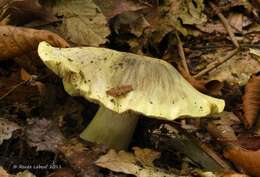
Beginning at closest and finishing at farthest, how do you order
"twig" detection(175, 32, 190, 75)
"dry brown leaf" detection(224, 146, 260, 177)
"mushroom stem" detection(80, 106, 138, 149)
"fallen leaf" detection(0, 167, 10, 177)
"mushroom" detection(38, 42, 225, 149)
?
"mushroom" detection(38, 42, 225, 149) < "fallen leaf" detection(0, 167, 10, 177) < "dry brown leaf" detection(224, 146, 260, 177) < "mushroom stem" detection(80, 106, 138, 149) < "twig" detection(175, 32, 190, 75)

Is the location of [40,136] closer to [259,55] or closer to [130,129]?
[130,129]

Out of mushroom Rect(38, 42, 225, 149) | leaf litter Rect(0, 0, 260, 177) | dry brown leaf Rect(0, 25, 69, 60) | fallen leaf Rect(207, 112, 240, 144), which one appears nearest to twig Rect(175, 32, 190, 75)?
leaf litter Rect(0, 0, 260, 177)

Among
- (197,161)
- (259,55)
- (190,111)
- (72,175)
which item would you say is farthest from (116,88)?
(259,55)

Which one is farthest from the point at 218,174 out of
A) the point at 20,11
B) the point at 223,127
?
the point at 20,11

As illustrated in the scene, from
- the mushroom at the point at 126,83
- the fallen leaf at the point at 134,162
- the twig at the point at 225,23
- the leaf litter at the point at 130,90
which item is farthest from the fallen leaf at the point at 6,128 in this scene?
the twig at the point at 225,23

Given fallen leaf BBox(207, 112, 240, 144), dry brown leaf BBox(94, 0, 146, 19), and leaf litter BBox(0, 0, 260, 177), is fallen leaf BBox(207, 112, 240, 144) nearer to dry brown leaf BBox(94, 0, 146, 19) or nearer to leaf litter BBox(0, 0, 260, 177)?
leaf litter BBox(0, 0, 260, 177)
